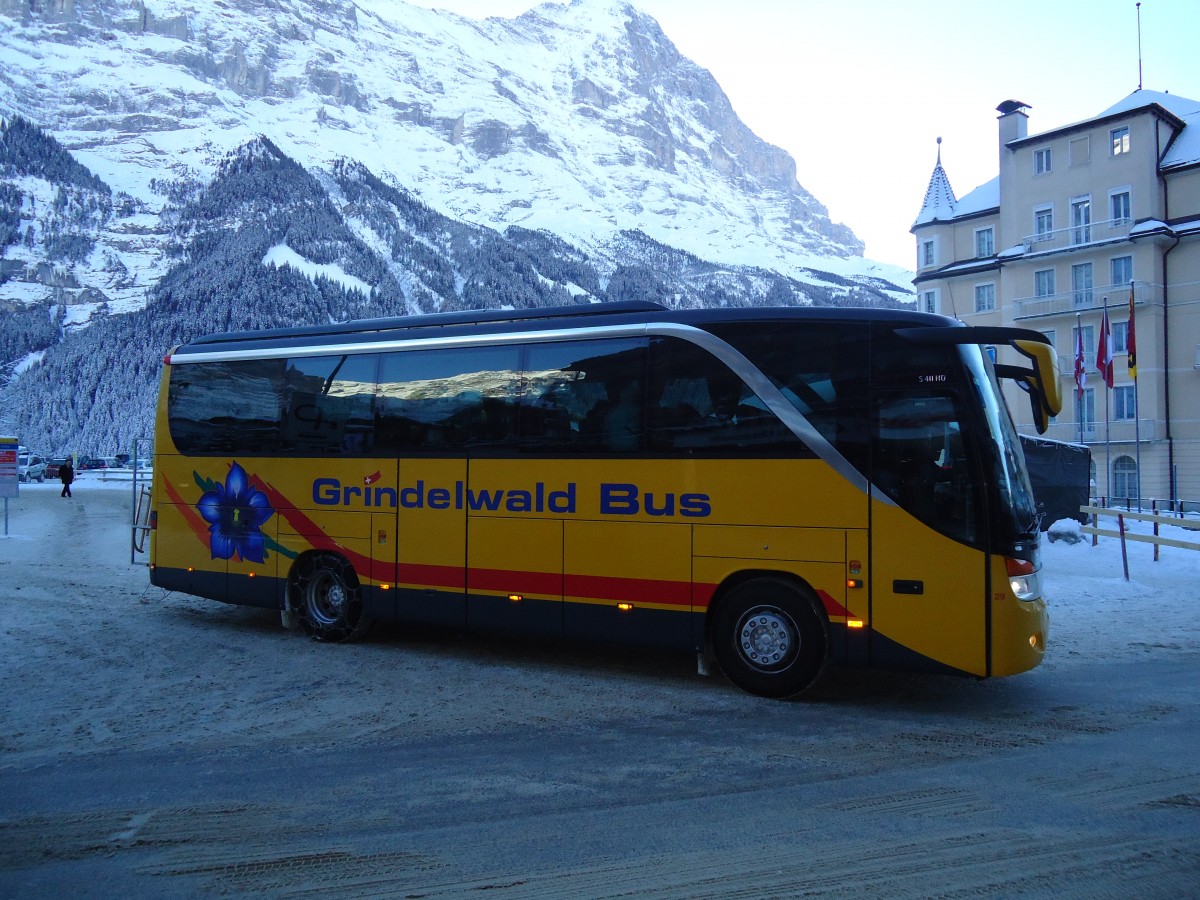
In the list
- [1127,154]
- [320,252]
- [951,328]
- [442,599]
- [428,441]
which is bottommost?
[442,599]

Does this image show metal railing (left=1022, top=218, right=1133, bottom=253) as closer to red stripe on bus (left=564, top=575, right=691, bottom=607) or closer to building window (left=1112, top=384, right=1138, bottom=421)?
building window (left=1112, top=384, right=1138, bottom=421)

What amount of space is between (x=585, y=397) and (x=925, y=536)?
318 centimetres

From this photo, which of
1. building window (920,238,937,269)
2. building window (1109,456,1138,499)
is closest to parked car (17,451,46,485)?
building window (920,238,937,269)

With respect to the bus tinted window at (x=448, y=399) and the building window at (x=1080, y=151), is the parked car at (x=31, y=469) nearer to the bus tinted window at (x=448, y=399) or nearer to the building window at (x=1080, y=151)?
the bus tinted window at (x=448, y=399)

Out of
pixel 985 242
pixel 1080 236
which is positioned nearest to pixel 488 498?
pixel 1080 236

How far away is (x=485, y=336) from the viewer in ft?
30.3

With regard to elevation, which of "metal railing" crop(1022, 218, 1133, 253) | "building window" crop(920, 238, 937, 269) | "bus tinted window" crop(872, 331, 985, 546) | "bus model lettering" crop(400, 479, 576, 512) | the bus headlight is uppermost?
"building window" crop(920, 238, 937, 269)

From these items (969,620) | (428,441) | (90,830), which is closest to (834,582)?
(969,620)

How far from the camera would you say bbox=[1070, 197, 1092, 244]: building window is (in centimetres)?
4138

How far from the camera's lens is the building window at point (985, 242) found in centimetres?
4603

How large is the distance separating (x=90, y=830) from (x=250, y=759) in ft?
4.22

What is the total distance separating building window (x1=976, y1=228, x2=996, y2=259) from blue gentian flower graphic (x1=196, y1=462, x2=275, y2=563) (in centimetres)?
4345

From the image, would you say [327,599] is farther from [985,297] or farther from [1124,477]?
[985,297]

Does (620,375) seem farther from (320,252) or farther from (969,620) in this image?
(320,252)
